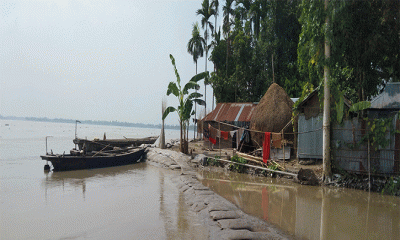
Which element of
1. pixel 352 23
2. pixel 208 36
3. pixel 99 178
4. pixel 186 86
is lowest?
pixel 99 178

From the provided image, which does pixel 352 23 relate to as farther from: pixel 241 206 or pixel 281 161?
pixel 241 206

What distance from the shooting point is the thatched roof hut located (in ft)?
50.2

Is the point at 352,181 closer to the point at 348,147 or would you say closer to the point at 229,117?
the point at 348,147

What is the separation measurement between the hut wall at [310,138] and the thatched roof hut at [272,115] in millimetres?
2246

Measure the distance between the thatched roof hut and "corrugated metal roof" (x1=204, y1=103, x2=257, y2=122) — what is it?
2062 mm

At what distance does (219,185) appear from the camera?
11.6 m

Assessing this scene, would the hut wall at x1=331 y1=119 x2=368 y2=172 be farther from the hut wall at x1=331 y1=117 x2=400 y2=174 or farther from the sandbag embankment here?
the sandbag embankment

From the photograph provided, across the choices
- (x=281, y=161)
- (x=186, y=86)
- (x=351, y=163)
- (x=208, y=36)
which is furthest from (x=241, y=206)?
(x=208, y=36)

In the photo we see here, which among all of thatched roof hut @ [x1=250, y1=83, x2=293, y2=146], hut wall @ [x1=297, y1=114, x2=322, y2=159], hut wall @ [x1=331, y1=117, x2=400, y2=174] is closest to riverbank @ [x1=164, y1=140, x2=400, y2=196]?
hut wall @ [x1=331, y1=117, x2=400, y2=174]

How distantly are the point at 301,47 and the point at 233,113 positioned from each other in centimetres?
843

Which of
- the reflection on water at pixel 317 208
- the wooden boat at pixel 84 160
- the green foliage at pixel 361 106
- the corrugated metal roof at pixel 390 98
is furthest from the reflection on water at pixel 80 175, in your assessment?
the corrugated metal roof at pixel 390 98

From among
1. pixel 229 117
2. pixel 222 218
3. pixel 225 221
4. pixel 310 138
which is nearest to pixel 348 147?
pixel 310 138

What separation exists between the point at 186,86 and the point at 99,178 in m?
8.06

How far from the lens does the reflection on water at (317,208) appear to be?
672 cm
